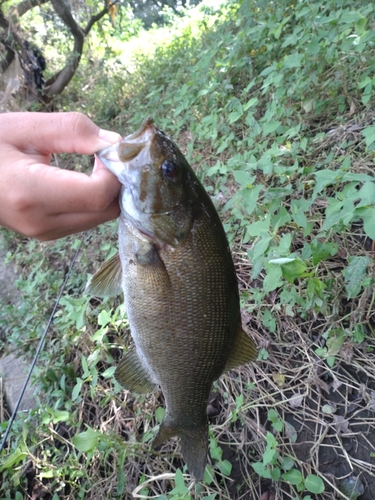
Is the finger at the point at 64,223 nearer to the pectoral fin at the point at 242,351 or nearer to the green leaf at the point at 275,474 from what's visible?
the pectoral fin at the point at 242,351

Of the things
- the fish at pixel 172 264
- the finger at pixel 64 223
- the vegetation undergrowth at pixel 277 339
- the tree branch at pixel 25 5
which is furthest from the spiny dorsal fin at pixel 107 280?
the tree branch at pixel 25 5

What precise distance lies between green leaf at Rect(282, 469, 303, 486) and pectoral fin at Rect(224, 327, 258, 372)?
0.64m

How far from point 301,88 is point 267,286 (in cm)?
206

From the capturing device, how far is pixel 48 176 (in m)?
1.30

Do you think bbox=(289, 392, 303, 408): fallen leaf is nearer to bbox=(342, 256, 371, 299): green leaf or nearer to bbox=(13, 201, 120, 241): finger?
bbox=(342, 256, 371, 299): green leaf

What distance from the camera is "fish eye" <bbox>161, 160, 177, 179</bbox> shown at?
1373 millimetres

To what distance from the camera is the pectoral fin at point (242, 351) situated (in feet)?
5.30

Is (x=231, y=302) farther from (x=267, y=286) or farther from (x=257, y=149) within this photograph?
(x=257, y=149)

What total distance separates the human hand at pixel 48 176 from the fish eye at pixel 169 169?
0.19 meters

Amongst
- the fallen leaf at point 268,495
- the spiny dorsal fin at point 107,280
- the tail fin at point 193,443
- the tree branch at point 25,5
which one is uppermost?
the tree branch at point 25,5

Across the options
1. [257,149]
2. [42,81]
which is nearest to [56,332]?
[257,149]

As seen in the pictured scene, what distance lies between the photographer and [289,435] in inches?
78.4

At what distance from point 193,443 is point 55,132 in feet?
4.92

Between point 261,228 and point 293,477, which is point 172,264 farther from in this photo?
point 293,477
